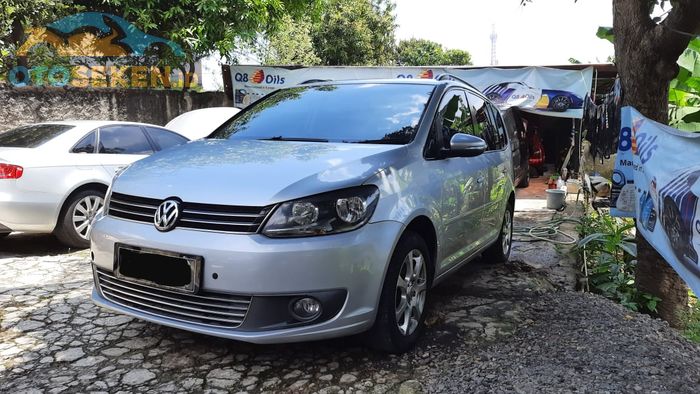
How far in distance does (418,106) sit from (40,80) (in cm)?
857

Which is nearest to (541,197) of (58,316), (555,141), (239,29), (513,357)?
(555,141)

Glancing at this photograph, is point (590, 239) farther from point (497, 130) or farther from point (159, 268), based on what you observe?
point (159, 268)

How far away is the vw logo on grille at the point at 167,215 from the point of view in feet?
8.78

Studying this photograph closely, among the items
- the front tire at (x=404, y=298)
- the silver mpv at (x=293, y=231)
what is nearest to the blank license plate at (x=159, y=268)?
the silver mpv at (x=293, y=231)

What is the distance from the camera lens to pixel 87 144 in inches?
224

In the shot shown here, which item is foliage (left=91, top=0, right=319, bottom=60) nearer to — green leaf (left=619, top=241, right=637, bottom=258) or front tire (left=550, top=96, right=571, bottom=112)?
front tire (left=550, top=96, right=571, bottom=112)

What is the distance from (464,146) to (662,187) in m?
1.47

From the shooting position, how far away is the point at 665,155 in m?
3.75

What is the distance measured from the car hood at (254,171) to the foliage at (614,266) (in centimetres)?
312

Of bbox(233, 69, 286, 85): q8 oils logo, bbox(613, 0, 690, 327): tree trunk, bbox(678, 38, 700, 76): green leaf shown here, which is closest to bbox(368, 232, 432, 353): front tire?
bbox(613, 0, 690, 327): tree trunk

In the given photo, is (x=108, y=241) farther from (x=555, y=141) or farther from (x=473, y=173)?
(x=555, y=141)

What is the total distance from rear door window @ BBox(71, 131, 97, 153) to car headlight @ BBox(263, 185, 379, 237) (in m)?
3.90

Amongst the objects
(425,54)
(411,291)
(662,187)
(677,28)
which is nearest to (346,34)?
(425,54)

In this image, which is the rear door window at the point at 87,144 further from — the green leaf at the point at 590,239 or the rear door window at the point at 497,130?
the green leaf at the point at 590,239
